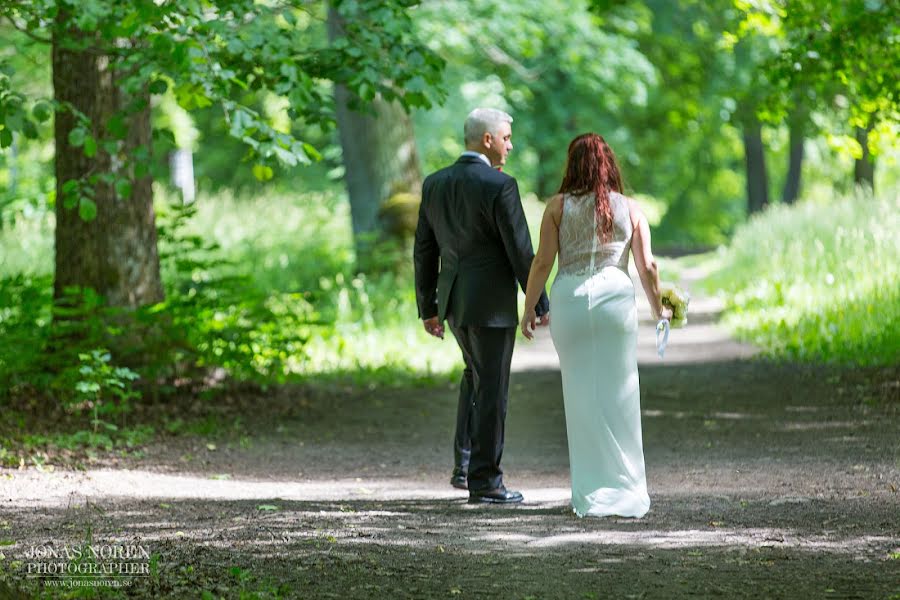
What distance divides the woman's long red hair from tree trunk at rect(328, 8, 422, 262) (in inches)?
446

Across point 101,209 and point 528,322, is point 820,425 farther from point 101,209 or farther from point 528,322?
point 101,209

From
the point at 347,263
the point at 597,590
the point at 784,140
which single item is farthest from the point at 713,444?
the point at 784,140

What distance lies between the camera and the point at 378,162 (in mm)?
18219

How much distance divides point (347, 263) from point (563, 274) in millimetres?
12555

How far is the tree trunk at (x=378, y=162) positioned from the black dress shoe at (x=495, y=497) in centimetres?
1098

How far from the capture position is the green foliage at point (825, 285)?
12953 mm

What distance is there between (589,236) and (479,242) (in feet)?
2.36

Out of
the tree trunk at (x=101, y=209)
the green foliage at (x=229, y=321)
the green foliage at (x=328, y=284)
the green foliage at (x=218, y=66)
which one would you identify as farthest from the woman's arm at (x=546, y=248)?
the green foliage at (x=328, y=284)

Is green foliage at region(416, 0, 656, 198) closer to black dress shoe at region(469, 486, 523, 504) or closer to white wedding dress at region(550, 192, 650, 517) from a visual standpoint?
black dress shoe at region(469, 486, 523, 504)

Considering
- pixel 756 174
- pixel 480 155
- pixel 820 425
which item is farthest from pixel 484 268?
pixel 756 174

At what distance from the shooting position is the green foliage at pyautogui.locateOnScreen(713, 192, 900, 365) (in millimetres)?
12953

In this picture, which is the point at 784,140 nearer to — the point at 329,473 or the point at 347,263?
the point at 347,263

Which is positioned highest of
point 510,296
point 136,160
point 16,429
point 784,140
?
point 784,140

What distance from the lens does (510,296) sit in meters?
7.15
